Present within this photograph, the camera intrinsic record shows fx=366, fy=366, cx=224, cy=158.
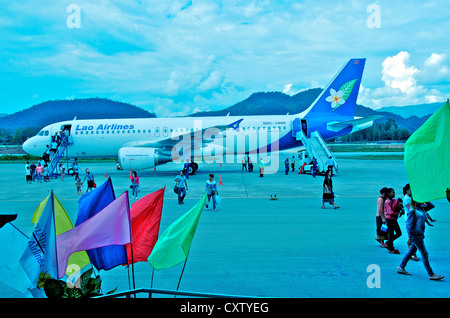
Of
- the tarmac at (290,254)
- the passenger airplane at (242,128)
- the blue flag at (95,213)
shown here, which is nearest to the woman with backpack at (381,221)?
the tarmac at (290,254)

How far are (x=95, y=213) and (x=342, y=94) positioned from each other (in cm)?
2646

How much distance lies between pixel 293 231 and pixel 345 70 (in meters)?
21.6

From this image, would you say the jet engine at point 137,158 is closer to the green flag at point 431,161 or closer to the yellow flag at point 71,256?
the yellow flag at point 71,256

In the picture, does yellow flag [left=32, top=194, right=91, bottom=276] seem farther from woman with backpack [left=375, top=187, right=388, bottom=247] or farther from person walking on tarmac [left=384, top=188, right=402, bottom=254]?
woman with backpack [left=375, top=187, right=388, bottom=247]

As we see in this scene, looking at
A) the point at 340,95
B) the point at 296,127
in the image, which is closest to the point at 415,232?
the point at 296,127

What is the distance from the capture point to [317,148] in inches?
1062

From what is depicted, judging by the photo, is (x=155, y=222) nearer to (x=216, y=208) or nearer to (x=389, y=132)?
Answer: (x=216, y=208)

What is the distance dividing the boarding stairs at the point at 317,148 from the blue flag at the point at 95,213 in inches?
830

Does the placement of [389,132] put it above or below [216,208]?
above

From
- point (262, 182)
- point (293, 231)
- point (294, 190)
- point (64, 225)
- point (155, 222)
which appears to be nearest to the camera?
point (64, 225)

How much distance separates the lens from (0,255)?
375 cm

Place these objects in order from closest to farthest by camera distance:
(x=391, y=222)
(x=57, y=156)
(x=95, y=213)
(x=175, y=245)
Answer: (x=175, y=245), (x=95, y=213), (x=391, y=222), (x=57, y=156)

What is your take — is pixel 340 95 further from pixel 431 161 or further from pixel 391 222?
pixel 431 161
